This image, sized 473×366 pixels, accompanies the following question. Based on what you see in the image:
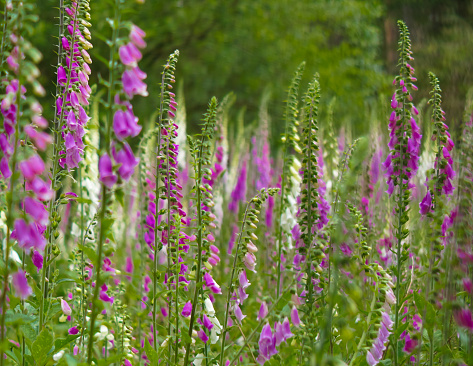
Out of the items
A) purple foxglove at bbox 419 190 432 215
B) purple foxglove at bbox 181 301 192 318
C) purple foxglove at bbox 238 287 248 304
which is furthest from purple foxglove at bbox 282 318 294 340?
purple foxglove at bbox 419 190 432 215

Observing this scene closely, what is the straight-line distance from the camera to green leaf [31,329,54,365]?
7.48 ft

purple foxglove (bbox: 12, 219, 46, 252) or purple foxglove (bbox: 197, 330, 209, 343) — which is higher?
purple foxglove (bbox: 12, 219, 46, 252)

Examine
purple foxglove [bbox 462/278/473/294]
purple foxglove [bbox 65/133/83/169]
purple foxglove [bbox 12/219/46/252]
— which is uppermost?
purple foxglove [bbox 65/133/83/169]

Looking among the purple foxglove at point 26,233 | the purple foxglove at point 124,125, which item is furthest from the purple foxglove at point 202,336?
the purple foxglove at point 124,125

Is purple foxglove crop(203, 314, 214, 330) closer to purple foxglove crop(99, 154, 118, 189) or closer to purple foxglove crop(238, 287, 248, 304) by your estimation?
purple foxglove crop(238, 287, 248, 304)

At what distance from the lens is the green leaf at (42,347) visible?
228 centimetres

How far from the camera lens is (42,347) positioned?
2297 mm

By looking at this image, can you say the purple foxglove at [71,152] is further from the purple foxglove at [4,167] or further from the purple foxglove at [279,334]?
the purple foxglove at [279,334]

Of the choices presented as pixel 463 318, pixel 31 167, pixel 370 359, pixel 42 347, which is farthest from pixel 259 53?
pixel 31 167

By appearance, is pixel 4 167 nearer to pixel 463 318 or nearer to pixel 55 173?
pixel 55 173

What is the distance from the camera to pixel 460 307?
194 centimetres

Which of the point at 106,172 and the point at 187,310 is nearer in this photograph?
the point at 106,172

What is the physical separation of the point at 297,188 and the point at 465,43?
1383 centimetres

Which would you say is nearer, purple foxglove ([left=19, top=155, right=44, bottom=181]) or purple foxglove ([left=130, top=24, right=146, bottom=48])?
purple foxglove ([left=19, top=155, right=44, bottom=181])
